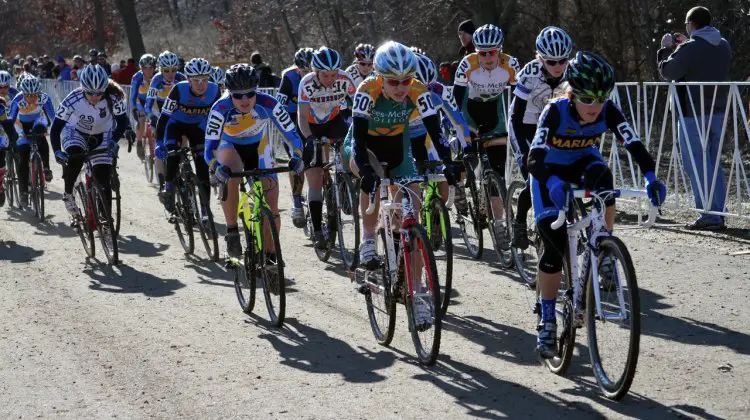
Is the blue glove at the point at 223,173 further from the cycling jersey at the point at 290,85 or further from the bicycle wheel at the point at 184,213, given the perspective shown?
the cycling jersey at the point at 290,85

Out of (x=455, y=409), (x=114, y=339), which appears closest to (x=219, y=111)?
(x=114, y=339)

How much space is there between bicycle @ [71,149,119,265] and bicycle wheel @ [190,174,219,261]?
92 centimetres

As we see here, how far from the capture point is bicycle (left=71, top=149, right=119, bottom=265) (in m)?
11.9

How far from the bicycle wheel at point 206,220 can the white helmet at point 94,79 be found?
1461 millimetres

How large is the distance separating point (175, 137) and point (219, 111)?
3.17m

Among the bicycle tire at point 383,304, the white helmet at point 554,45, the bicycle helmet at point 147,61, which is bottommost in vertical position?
the bicycle tire at point 383,304

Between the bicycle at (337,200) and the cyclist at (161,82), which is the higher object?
the cyclist at (161,82)

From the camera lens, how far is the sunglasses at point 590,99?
6250mm

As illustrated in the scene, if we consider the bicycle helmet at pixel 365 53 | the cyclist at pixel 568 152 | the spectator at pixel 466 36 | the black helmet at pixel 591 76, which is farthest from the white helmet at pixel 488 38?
the black helmet at pixel 591 76

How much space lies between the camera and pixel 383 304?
26.1ft

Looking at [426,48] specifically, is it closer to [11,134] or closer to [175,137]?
[11,134]

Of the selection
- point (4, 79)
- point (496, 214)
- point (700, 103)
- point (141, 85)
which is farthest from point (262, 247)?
point (141, 85)

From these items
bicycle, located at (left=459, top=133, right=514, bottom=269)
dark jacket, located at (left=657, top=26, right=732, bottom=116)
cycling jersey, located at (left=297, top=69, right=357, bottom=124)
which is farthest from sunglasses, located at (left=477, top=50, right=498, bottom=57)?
dark jacket, located at (left=657, top=26, right=732, bottom=116)

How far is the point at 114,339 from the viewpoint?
847 centimetres
